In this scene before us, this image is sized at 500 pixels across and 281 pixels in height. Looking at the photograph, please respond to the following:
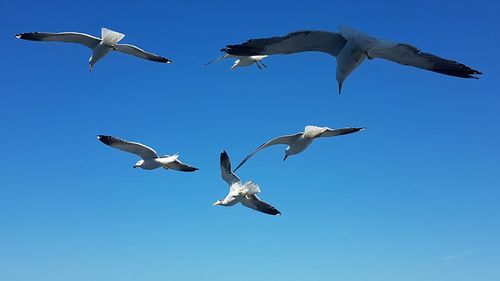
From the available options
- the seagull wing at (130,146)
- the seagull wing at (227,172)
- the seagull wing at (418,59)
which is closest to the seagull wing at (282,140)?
the seagull wing at (418,59)

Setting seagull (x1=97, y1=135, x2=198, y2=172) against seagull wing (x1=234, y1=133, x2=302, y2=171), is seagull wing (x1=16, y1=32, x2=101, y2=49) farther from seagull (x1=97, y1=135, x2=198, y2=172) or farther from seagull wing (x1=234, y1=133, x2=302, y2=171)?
seagull wing (x1=234, y1=133, x2=302, y2=171)

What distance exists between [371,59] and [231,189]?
35.9 ft

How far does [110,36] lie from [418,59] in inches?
415

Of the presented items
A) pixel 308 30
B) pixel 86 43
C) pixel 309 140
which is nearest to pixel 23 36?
pixel 86 43

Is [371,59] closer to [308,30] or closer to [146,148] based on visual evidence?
[308,30]

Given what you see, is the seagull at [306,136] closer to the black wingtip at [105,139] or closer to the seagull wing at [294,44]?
the seagull wing at [294,44]

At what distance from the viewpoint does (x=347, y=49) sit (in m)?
9.08

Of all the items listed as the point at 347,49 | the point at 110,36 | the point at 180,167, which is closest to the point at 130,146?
the point at 180,167

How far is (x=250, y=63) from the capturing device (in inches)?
714

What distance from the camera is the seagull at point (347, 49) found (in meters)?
8.86

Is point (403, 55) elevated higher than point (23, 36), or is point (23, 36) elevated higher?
point (23, 36)

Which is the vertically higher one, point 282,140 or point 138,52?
point 138,52

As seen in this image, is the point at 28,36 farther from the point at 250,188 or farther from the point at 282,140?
the point at 282,140

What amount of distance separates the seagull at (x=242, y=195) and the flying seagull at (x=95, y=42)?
15.9 feet
